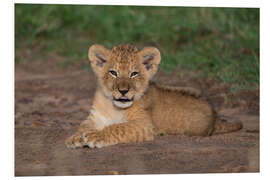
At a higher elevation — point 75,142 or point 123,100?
point 123,100

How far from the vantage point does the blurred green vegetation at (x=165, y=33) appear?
26.2ft

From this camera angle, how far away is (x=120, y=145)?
510cm

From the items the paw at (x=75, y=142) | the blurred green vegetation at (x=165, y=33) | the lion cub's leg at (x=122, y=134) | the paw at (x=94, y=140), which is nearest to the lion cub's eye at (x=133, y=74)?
the lion cub's leg at (x=122, y=134)

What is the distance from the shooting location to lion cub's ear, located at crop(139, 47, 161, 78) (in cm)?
548

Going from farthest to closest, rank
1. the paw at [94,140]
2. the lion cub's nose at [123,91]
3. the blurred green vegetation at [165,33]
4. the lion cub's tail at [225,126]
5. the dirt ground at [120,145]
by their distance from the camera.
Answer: the blurred green vegetation at [165,33] < the lion cub's tail at [225,126] < the lion cub's nose at [123,91] < the paw at [94,140] < the dirt ground at [120,145]

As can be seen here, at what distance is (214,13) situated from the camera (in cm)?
883

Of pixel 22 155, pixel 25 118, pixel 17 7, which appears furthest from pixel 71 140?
pixel 17 7

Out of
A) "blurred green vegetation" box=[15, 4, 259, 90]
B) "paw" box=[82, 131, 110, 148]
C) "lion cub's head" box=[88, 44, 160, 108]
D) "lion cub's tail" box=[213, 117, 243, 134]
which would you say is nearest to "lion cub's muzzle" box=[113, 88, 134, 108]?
"lion cub's head" box=[88, 44, 160, 108]

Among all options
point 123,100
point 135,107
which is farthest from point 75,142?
point 135,107

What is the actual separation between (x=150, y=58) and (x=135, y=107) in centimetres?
60

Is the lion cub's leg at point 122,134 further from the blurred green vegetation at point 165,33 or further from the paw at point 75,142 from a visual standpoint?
the blurred green vegetation at point 165,33

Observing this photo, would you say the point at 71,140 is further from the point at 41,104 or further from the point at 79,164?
the point at 41,104

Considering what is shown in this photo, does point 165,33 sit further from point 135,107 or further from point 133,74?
point 133,74

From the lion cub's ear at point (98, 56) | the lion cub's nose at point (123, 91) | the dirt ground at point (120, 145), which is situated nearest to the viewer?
the dirt ground at point (120, 145)
